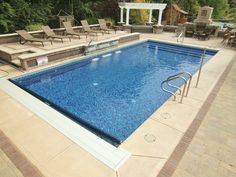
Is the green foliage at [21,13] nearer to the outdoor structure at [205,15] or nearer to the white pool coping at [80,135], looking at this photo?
the white pool coping at [80,135]

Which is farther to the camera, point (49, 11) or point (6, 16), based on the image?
point (49, 11)

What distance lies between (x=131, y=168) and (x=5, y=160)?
2.17 meters

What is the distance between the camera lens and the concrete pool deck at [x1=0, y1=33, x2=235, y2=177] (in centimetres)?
309

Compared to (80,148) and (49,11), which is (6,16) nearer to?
(49,11)

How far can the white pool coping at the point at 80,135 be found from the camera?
131 inches

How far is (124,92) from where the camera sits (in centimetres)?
652

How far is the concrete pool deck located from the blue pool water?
0.67m

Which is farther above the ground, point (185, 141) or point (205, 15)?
point (205, 15)

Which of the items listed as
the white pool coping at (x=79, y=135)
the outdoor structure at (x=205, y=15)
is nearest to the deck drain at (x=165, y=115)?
the white pool coping at (x=79, y=135)

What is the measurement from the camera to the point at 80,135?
3877mm

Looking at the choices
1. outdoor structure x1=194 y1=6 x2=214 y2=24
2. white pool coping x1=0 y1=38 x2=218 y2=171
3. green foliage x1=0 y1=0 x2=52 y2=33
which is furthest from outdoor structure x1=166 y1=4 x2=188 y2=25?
white pool coping x1=0 y1=38 x2=218 y2=171

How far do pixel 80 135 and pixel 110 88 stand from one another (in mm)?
3098

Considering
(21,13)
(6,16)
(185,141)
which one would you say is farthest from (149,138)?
(21,13)

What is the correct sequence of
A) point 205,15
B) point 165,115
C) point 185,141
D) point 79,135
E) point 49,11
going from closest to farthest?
point 185,141
point 79,135
point 165,115
point 49,11
point 205,15
